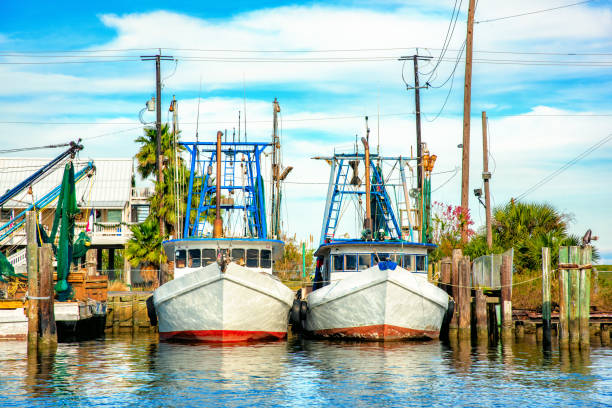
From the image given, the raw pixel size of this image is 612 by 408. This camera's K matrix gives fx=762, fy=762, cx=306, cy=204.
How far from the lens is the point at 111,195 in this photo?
53875mm

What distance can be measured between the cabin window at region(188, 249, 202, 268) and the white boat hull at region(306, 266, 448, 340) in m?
4.81

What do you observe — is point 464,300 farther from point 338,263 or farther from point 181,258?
point 181,258

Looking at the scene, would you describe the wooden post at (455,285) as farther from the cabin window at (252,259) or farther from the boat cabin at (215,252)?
the cabin window at (252,259)

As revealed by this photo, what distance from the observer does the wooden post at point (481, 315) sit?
1059 inches

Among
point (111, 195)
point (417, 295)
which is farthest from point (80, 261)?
point (417, 295)

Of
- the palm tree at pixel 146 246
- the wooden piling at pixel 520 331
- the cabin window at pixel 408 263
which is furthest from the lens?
the palm tree at pixel 146 246

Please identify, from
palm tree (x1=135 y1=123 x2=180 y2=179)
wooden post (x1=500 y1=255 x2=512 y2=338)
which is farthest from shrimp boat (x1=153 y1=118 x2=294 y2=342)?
palm tree (x1=135 y1=123 x2=180 y2=179)

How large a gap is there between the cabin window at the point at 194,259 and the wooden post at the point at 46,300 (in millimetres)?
5653

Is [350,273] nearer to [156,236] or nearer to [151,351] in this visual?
[151,351]

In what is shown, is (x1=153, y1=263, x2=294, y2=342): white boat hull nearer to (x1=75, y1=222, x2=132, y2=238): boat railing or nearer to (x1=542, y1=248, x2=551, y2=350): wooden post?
(x1=542, y1=248, x2=551, y2=350): wooden post

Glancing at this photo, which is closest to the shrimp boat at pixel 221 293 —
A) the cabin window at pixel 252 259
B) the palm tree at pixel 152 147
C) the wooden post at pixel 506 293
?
the cabin window at pixel 252 259

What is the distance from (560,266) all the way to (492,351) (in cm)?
354

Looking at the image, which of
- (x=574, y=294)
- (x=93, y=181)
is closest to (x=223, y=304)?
(x=574, y=294)

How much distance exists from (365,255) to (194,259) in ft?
20.9
